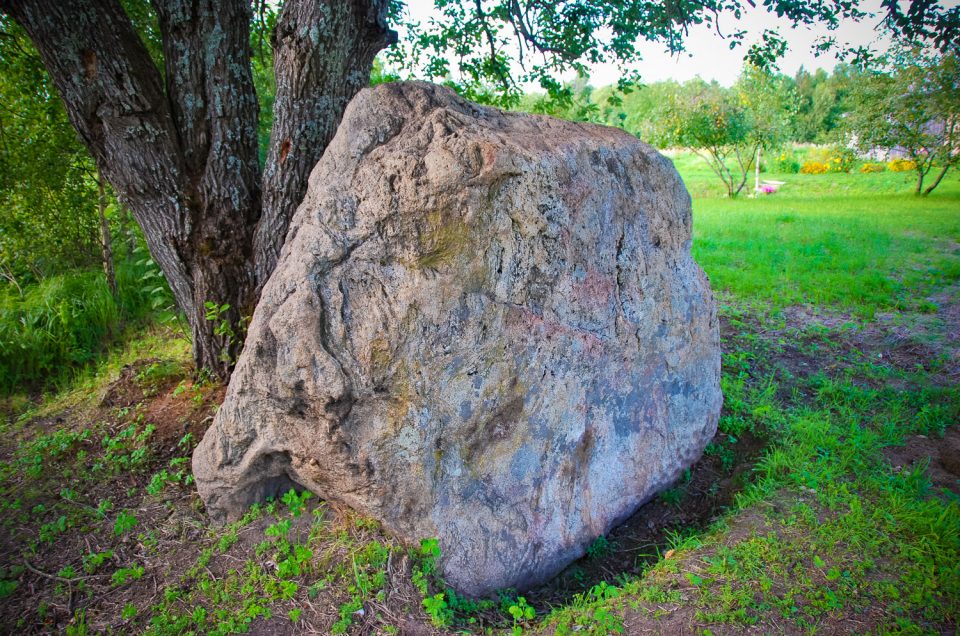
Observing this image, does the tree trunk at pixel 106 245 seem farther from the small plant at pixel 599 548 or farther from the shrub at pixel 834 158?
the shrub at pixel 834 158

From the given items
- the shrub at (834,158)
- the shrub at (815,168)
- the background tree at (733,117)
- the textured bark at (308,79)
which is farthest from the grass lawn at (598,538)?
the shrub at (815,168)

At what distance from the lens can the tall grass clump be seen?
527 centimetres

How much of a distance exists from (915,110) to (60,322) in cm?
1884

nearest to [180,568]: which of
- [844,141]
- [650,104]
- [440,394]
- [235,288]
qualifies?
[440,394]

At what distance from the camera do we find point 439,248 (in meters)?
2.68

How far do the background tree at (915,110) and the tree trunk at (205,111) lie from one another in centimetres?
1612

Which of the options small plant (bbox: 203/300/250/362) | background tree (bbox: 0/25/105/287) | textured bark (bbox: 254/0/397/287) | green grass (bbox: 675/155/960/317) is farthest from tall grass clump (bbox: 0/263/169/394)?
green grass (bbox: 675/155/960/317)

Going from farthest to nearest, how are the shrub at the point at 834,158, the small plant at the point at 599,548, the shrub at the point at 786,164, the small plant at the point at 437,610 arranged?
the shrub at the point at 786,164
the shrub at the point at 834,158
the small plant at the point at 599,548
the small plant at the point at 437,610

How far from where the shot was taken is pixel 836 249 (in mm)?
9234

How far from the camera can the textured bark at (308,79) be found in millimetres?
3547

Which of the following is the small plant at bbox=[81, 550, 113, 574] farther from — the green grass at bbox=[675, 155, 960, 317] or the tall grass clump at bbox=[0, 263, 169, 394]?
the green grass at bbox=[675, 155, 960, 317]

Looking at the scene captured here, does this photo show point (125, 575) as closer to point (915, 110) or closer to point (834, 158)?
point (915, 110)

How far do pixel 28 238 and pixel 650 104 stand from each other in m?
24.8

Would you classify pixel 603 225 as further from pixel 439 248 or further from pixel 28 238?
pixel 28 238
